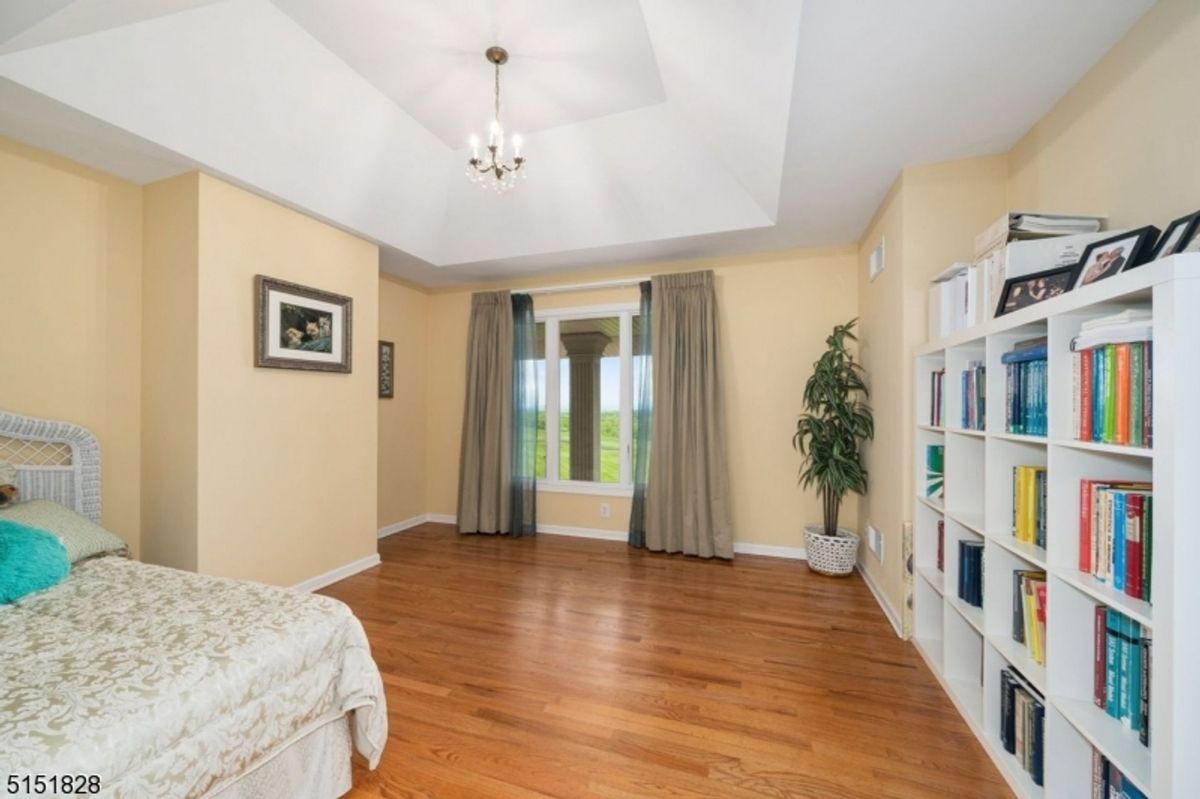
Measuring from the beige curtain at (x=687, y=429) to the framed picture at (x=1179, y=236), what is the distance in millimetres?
2587

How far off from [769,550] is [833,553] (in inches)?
23.5

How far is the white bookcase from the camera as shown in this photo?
0.93m

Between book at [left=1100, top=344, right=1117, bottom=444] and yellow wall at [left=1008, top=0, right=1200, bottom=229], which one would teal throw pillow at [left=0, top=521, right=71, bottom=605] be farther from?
yellow wall at [left=1008, top=0, right=1200, bottom=229]

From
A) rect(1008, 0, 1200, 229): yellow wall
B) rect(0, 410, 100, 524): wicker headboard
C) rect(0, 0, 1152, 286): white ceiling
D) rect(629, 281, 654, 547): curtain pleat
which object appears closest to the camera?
rect(1008, 0, 1200, 229): yellow wall

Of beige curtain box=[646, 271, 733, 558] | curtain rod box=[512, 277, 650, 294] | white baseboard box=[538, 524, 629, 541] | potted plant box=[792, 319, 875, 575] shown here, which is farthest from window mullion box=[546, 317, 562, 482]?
potted plant box=[792, 319, 875, 575]

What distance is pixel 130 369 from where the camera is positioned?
2.63 meters

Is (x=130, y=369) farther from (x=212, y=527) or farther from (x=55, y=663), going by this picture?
(x=55, y=663)

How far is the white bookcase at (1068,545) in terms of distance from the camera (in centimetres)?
93

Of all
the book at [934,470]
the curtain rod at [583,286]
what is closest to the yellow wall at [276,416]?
the curtain rod at [583,286]

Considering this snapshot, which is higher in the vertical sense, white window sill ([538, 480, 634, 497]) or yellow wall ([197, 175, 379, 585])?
yellow wall ([197, 175, 379, 585])

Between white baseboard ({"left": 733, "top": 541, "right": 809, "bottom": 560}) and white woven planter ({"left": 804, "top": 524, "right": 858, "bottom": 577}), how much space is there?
305 mm

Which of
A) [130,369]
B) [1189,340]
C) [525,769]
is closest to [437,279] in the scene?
[130,369]

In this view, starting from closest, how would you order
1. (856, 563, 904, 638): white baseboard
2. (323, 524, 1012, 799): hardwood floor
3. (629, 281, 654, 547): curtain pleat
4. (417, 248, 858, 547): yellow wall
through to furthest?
1. (323, 524, 1012, 799): hardwood floor
2. (856, 563, 904, 638): white baseboard
3. (417, 248, 858, 547): yellow wall
4. (629, 281, 654, 547): curtain pleat

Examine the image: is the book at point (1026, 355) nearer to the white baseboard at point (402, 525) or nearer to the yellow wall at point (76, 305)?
the yellow wall at point (76, 305)
